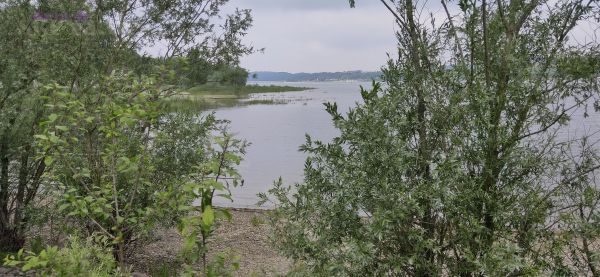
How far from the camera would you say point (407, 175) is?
329 cm

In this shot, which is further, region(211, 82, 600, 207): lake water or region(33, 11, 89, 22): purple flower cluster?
region(211, 82, 600, 207): lake water

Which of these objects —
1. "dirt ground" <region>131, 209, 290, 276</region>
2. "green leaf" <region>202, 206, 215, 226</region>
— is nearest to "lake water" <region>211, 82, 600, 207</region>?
"dirt ground" <region>131, 209, 290, 276</region>

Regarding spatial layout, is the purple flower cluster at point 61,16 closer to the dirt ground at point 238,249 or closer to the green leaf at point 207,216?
the dirt ground at point 238,249

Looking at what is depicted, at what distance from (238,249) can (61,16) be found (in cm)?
429

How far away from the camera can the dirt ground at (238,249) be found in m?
7.52

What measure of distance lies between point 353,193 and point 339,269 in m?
0.44

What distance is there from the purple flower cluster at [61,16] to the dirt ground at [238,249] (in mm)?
2999

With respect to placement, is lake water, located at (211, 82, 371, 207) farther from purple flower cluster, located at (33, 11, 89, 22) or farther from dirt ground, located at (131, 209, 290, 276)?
purple flower cluster, located at (33, 11, 89, 22)

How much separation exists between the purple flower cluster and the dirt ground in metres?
3.00

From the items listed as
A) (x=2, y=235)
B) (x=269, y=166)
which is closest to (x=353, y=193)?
(x=2, y=235)

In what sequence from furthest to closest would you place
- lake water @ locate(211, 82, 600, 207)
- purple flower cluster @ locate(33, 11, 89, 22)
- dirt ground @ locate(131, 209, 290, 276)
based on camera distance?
lake water @ locate(211, 82, 600, 207), dirt ground @ locate(131, 209, 290, 276), purple flower cluster @ locate(33, 11, 89, 22)

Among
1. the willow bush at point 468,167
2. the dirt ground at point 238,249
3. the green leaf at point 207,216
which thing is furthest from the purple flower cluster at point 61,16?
the green leaf at point 207,216

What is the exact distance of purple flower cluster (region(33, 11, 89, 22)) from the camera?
675cm

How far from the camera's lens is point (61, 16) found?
270 inches
